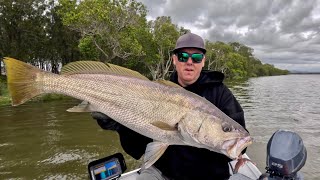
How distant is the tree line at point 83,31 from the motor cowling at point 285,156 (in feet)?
78.3

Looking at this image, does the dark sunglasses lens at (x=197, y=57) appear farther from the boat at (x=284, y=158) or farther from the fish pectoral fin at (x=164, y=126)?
the boat at (x=284, y=158)

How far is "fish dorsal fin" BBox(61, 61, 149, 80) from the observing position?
9.68 feet

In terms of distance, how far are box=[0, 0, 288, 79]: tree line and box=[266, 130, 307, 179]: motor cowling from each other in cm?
2388

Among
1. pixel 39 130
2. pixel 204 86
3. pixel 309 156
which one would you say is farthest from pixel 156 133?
pixel 39 130

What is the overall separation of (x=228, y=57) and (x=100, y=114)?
7942 cm

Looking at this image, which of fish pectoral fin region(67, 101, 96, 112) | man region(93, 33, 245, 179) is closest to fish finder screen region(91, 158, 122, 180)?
man region(93, 33, 245, 179)

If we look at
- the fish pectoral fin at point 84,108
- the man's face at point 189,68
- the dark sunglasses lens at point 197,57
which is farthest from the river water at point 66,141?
the dark sunglasses lens at point 197,57

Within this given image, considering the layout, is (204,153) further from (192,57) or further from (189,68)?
(192,57)

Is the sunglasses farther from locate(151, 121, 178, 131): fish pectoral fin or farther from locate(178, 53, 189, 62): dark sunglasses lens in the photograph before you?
locate(151, 121, 178, 131): fish pectoral fin

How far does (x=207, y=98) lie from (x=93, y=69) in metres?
1.34

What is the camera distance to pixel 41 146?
9992 mm

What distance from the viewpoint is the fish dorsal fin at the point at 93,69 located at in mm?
2949

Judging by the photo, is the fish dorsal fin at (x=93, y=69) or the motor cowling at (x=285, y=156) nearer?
the fish dorsal fin at (x=93, y=69)

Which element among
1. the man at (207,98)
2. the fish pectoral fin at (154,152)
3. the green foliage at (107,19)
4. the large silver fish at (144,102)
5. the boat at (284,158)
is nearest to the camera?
the large silver fish at (144,102)
